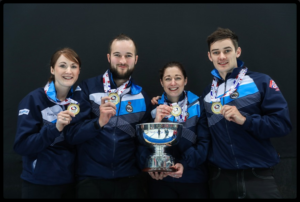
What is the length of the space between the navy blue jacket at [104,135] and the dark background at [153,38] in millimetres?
753

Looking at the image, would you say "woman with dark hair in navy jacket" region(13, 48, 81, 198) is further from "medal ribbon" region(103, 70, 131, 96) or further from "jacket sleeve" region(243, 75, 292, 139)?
"jacket sleeve" region(243, 75, 292, 139)

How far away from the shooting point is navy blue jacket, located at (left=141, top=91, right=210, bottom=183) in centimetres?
267

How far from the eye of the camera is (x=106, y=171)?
8.67 ft

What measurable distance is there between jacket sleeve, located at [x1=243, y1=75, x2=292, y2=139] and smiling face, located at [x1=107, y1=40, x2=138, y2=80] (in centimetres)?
124

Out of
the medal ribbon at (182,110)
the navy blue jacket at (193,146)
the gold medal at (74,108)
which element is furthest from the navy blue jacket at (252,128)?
the gold medal at (74,108)

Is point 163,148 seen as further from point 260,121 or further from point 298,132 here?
point 298,132

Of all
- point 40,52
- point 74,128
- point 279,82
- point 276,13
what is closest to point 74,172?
point 74,128

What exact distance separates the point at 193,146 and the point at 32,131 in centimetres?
147

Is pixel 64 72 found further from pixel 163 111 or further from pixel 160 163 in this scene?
pixel 160 163

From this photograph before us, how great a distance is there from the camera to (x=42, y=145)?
2455mm

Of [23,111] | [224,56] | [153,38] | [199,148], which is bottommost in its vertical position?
[199,148]

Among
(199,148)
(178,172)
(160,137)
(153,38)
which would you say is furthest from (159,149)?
(153,38)

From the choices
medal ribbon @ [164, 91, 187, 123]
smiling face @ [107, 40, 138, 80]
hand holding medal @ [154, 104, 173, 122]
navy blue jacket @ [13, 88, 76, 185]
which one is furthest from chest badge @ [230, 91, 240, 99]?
navy blue jacket @ [13, 88, 76, 185]

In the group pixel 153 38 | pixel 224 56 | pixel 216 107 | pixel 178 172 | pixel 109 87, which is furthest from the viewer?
pixel 153 38
